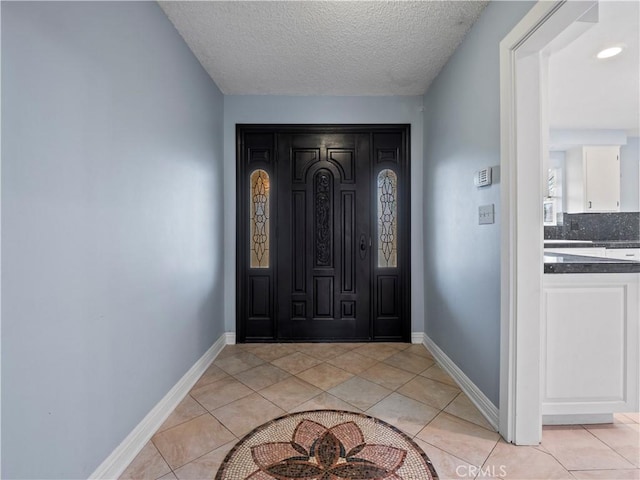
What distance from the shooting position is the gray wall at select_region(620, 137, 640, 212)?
462cm

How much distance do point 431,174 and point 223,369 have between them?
263 cm

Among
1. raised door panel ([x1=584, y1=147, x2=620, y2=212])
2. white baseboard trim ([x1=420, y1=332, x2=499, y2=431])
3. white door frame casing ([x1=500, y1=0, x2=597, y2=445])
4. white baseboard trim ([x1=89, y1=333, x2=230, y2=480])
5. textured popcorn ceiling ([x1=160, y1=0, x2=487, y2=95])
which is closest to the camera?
white baseboard trim ([x1=89, y1=333, x2=230, y2=480])

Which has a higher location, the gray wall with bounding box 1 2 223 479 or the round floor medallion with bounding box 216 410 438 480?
the gray wall with bounding box 1 2 223 479

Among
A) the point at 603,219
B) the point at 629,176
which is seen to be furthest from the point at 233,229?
the point at 629,176

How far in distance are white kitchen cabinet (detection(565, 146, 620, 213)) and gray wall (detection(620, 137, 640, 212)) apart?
1.54 ft

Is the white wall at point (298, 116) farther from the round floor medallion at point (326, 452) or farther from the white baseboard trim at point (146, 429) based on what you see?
the round floor medallion at point (326, 452)

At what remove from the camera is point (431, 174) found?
9.37 ft

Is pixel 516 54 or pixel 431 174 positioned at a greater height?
pixel 516 54

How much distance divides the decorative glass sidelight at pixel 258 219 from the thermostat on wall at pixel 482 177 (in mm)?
2015

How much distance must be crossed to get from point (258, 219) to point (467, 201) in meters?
2.03

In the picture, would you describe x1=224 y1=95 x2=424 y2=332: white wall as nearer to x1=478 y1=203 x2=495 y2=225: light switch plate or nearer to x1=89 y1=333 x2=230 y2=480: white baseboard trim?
x1=89 y1=333 x2=230 y2=480: white baseboard trim

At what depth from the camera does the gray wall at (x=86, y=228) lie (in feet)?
3.17

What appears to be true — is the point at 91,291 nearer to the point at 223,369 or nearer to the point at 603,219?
the point at 223,369

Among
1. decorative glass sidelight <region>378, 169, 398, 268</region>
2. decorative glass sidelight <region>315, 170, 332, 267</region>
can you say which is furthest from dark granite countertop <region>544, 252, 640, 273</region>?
decorative glass sidelight <region>315, 170, 332, 267</region>
